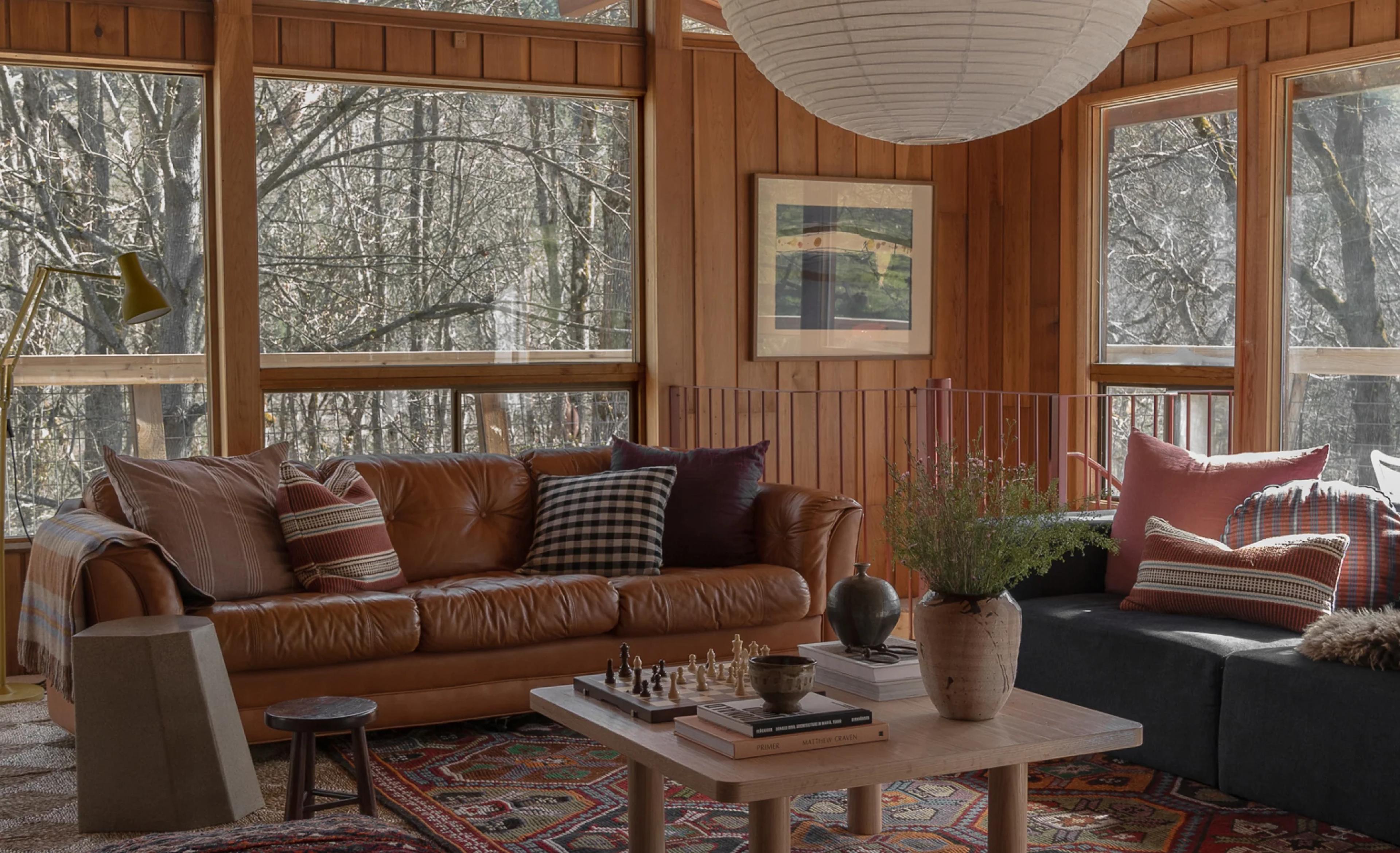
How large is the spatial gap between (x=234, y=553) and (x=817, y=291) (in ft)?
10.2

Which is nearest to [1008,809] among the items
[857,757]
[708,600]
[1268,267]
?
[857,757]

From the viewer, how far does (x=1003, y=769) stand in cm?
281

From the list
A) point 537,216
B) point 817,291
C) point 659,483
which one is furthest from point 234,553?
point 817,291

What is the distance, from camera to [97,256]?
17.3ft

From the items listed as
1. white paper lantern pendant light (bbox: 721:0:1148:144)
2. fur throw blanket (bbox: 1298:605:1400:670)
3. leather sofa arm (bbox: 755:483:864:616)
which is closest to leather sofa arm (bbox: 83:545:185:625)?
leather sofa arm (bbox: 755:483:864:616)

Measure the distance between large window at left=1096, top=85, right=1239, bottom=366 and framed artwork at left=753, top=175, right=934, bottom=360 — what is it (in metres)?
0.85

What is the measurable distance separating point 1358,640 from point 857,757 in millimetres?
1451

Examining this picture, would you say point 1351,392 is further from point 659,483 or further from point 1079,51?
point 1079,51

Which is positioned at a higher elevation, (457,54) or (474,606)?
(457,54)

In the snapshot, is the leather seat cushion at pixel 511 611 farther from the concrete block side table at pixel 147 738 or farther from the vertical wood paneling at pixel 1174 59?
the vertical wood paneling at pixel 1174 59

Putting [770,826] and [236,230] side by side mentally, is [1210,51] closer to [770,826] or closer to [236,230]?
[236,230]

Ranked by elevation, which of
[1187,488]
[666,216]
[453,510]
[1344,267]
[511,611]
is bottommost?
[511,611]

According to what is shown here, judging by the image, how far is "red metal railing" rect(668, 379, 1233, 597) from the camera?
589cm

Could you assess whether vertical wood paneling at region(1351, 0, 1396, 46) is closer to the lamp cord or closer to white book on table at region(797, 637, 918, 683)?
white book on table at region(797, 637, 918, 683)
